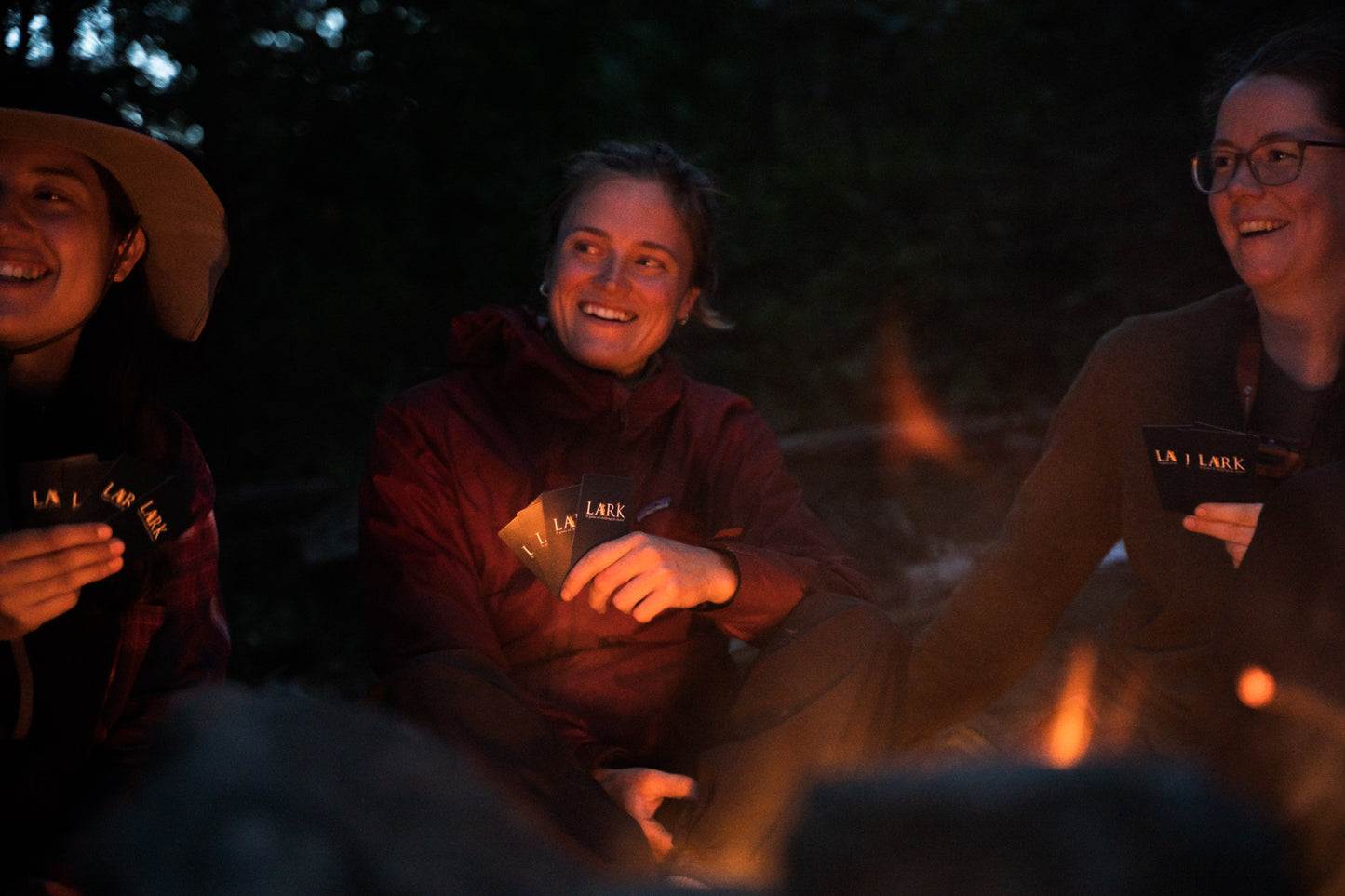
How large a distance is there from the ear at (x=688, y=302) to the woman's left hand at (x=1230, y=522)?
132 cm

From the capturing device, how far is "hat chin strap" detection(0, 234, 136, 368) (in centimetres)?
200

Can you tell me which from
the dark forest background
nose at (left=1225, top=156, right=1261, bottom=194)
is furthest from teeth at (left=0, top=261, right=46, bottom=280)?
nose at (left=1225, top=156, right=1261, bottom=194)

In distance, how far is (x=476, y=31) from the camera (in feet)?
15.8

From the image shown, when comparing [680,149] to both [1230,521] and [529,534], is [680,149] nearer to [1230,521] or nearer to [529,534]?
[529,534]

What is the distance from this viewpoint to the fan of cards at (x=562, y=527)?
2.14 metres

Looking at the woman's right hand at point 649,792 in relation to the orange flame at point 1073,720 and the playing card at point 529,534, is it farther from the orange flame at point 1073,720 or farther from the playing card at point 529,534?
the orange flame at point 1073,720

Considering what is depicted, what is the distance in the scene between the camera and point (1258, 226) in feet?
7.72

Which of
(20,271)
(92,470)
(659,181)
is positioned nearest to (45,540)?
(92,470)

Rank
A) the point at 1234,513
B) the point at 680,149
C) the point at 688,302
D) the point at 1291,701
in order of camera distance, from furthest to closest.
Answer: the point at 680,149 < the point at 688,302 < the point at 1234,513 < the point at 1291,701

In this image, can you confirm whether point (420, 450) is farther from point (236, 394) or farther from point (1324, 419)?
point (236, 394)

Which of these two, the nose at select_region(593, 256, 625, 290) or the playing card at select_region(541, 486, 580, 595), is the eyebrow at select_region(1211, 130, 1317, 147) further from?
the playing card at select_region(541, 486, 580, 595)

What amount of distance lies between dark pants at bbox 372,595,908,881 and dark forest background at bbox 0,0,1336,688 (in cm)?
100

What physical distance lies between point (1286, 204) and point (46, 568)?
8.17 feet

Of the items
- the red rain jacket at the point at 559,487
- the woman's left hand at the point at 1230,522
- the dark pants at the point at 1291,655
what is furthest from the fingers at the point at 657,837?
the woman's left hand at the point at 1230,522
